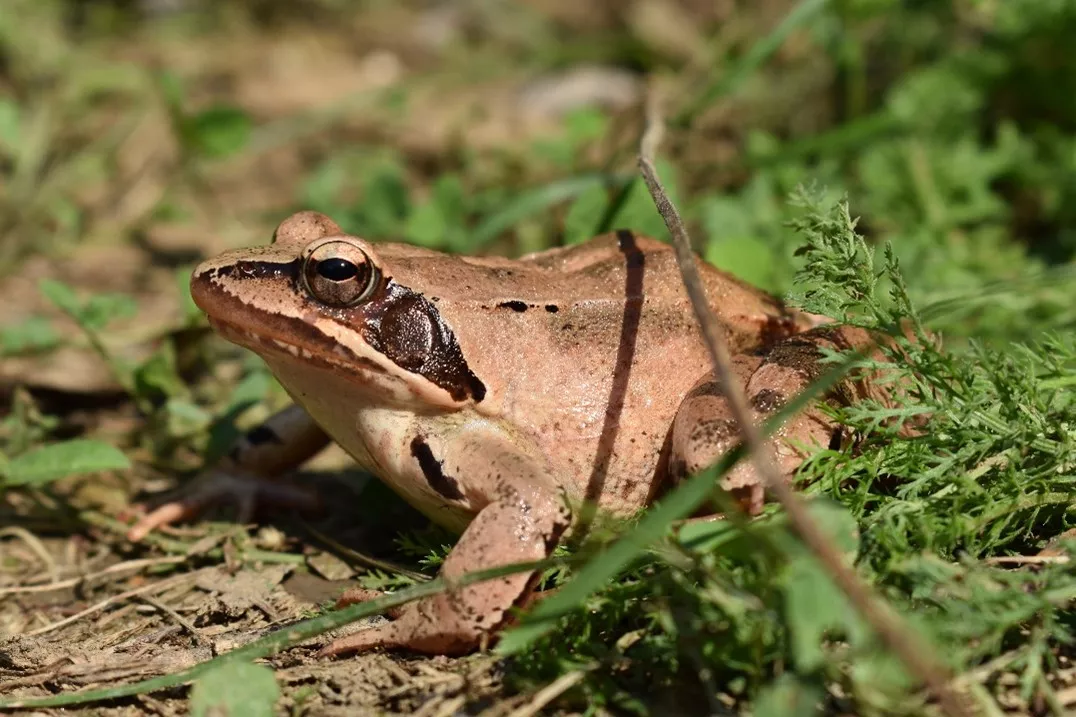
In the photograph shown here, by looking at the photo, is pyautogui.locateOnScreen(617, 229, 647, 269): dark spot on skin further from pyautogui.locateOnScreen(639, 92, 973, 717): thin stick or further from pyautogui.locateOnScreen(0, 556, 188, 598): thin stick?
pyautogui.locateOnScreen(0, 556, 188, 598): thin stick

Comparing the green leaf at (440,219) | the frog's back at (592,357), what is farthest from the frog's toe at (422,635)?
the green leaf at (440,219)

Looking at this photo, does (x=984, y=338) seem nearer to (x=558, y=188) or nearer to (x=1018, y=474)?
(x=1018, y=474)

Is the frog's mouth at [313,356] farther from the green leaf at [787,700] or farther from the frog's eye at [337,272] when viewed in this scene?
the green leaf at [787,700]

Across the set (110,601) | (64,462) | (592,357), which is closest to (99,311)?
(64,462)

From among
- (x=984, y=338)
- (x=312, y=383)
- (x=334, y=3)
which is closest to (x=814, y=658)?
(x=312, y=383)

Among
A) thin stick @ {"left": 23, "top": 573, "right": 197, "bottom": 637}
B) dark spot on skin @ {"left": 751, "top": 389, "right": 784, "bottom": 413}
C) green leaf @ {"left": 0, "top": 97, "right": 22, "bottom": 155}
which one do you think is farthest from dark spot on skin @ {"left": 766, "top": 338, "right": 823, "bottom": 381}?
green leaf @ {"left": 0, "top": 97, "right": 22, "bottom": 155}
